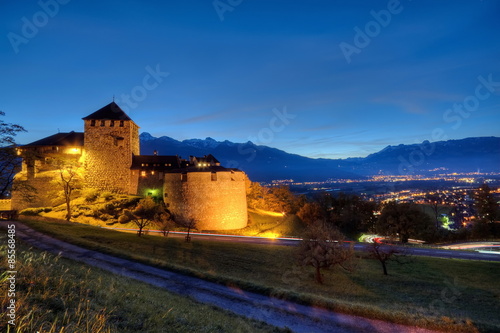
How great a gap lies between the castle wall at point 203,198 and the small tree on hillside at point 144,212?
2.61 m

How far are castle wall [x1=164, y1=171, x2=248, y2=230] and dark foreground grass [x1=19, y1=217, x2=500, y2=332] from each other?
13288 mm

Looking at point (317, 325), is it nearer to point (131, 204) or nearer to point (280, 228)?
point (131, 204)

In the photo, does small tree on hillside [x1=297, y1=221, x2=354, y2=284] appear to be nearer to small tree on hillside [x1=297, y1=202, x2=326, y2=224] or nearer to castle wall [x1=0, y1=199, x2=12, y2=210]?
small tree on hillside [x1=297, y1=202, x2=326, y2=224]

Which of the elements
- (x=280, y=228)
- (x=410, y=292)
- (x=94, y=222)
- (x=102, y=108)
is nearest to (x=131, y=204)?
(x=94, y=222)

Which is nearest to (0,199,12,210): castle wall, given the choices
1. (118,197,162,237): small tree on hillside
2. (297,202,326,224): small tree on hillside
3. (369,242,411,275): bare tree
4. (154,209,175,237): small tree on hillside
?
(118,197,162,237): small tree on hillside

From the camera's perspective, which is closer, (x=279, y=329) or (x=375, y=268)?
(x=279, y=329)

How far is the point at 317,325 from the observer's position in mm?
10312

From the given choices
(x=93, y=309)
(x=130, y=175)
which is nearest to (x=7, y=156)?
(x=93, y=309)

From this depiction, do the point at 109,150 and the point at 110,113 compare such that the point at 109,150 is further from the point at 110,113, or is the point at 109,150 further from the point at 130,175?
the point at 110,113

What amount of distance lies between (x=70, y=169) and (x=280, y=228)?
3759 cm

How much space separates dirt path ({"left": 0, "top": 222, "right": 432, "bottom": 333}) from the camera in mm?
10211

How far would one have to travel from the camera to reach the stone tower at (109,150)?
43344mm

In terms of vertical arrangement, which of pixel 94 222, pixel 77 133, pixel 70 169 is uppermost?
pixel 77 133

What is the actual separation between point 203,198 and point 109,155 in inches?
727
